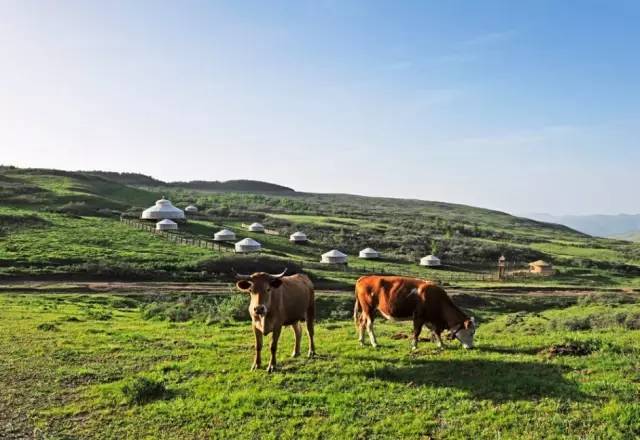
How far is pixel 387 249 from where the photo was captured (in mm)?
90125

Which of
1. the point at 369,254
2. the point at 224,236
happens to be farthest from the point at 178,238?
the point at 369,254

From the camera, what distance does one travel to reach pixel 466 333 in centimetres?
1397

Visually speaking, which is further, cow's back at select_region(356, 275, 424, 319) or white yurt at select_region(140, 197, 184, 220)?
white yurt at select_region(140, 197, 184, 220)

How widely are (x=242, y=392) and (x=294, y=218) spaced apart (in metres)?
105

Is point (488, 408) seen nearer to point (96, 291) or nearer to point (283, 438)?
point (283, 438)

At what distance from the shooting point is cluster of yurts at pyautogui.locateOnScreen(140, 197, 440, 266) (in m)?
69.4

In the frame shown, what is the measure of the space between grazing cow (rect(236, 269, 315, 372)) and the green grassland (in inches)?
31.8

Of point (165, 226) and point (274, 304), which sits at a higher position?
point (274, 304)

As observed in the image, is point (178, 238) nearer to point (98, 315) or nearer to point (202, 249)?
point (202, 249)

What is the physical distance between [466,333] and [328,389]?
4477mm

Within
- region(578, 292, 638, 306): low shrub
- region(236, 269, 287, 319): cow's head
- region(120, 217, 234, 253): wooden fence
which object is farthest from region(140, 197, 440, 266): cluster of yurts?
region(236, 269, 287, 319): cow's head

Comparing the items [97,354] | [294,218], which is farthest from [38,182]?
[97,354]

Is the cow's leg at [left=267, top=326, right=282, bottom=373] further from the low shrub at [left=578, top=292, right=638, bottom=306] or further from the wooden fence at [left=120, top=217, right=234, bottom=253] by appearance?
the wooden fence at [left=120, top=217, right=234, bottom=253]

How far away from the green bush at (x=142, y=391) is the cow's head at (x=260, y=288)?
2640mm
